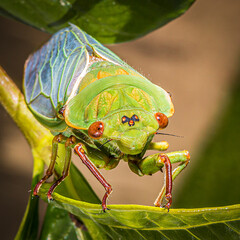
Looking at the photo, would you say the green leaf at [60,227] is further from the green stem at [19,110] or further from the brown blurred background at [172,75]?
the brown blurred background at [172,75]

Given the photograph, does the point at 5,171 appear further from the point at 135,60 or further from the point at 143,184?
the point at 135,60

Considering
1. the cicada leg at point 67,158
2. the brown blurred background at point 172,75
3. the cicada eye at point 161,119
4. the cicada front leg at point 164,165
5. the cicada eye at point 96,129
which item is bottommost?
the brown blurred background at point 172,75

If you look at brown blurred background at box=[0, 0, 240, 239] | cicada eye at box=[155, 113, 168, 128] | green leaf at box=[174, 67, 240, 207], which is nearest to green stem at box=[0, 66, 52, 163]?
cicada eye at box=[155, 113, 168, 128]

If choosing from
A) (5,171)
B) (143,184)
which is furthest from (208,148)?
(5,171)

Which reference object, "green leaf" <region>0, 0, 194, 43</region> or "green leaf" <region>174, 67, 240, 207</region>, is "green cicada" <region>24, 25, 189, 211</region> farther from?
"green leaf" <region>174, 67, 240, 207</region>

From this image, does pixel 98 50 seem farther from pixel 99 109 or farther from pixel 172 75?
pixel 172 75

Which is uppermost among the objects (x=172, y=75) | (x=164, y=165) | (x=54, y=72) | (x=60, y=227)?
(x=54, y=72)

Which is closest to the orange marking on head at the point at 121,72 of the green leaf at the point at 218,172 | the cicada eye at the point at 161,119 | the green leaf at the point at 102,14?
the cicada eye at the point at 161,119

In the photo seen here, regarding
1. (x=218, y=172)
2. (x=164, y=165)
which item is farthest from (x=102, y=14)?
(x=218, y=172)
